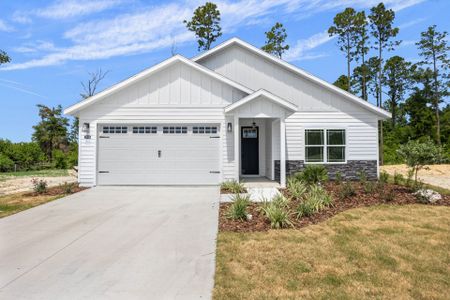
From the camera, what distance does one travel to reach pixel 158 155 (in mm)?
12578

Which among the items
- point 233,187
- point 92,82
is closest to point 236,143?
point 233,187

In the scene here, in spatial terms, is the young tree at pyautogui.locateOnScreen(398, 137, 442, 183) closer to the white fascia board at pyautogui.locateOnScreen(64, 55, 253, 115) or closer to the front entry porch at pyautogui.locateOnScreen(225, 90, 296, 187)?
the front entry porch at pyautogui.locateOnScreen(225, 90, 296, 187)

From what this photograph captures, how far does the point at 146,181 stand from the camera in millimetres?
12555

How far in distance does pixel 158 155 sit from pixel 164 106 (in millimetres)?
2035

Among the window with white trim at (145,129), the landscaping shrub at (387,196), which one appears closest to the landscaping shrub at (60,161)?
the window with white trim at (145,129)

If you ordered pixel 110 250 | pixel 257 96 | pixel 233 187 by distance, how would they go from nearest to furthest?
pixel 110 250, pixel 233 187, pixel 257 96

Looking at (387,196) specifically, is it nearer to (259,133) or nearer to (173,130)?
(259,133)

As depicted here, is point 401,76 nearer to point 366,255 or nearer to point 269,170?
point 269,170

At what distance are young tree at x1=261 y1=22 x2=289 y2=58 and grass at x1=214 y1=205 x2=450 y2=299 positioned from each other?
966 inches

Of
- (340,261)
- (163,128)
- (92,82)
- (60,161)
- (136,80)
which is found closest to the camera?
(340,261)

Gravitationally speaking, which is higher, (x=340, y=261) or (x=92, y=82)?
(x=92, y=82)

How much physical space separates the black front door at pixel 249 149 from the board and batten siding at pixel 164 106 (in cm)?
230

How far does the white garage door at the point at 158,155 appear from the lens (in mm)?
12555

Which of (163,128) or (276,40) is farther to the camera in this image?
(276,40)
